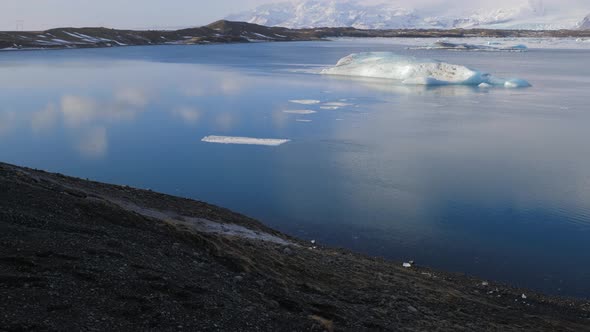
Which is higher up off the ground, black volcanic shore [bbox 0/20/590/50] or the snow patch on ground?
black volcanic shore [bbox 0/20/590/50]

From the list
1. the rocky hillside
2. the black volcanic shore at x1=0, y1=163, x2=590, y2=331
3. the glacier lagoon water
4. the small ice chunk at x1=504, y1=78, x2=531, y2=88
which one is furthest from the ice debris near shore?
the rocky hillside

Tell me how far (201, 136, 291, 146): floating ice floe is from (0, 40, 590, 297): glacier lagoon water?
0.22m

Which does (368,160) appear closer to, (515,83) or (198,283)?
(198,283)

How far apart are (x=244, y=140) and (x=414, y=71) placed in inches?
507

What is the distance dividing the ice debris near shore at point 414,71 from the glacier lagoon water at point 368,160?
2.47m

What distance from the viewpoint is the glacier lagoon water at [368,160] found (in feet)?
20.7

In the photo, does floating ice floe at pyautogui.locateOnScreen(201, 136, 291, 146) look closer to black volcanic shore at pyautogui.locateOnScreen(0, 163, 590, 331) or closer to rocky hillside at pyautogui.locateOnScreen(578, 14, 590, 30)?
black volcanic shore at pyautogui.locateOnScreen(0, 163, 590, 331)

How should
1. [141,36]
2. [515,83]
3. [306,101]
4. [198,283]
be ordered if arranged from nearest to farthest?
[198,283]
[306,101]
[515,83]
[141,36]

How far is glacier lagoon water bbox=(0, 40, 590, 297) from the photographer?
20.7 feet

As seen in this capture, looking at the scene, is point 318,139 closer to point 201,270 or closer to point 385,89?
point 201,270

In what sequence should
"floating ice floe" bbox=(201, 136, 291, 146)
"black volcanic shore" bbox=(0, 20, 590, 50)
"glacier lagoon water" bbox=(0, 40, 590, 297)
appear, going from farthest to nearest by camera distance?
"black volcanic shore" bbox=(0, 20, 590, 50), "floating ice floe" bbox=(201, 136, 291, 146), "glacier lagoon water" bbox=(0, 40, 590, 297)

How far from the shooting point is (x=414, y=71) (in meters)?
22.1

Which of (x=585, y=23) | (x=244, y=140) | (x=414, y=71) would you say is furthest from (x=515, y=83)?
(x=585, y=23)

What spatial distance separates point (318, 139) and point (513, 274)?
6.19 m
